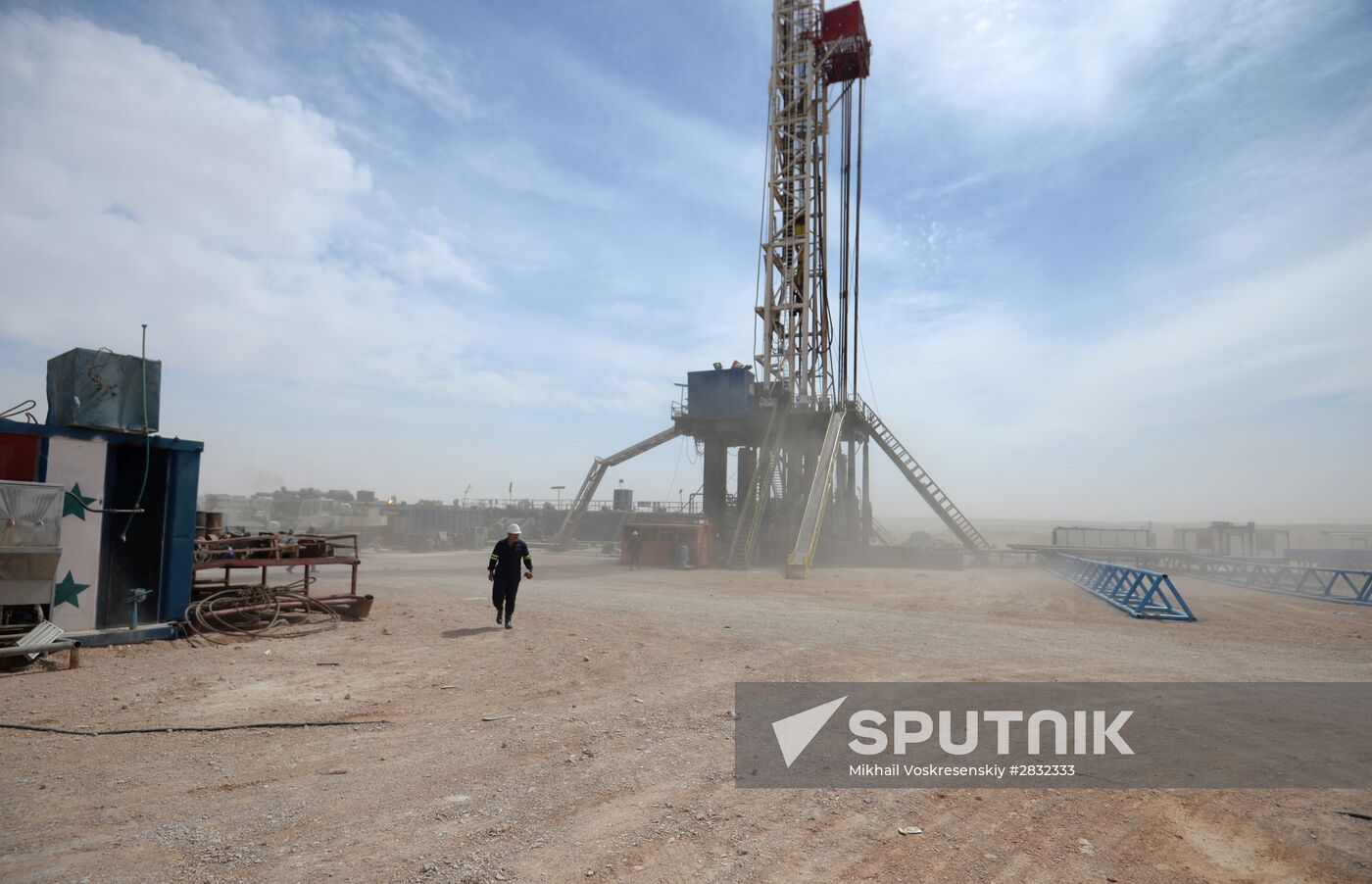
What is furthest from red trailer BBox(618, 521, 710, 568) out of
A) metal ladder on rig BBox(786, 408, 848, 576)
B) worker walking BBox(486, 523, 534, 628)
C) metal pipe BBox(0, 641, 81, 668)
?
metal pipe BBox(0, 641, 81, 668)

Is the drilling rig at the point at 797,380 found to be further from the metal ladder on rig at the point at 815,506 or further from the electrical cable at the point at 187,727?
the electrical cable at the point at 187,727

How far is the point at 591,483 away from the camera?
3816 centimetres

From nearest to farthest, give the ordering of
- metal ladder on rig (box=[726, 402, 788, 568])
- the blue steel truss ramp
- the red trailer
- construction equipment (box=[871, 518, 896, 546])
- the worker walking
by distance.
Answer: the worker walking
the blue steel truss ramp
the red trailer
metal ladder on rig (box=[726, 402, 788, 568])
construction equipment (box=[871, 518, 896, 546])

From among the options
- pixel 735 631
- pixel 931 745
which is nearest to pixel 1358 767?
pixel 931 745

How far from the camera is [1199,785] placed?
183 inches

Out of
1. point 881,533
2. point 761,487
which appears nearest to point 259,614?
point 761,487

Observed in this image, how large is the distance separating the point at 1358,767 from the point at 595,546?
3735cm

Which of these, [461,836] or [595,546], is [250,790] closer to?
[461,836]

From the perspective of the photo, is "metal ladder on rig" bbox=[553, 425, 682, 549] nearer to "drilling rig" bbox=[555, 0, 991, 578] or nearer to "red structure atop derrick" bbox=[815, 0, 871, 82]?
"drilling rig" bbox=[555, 0, 991, 578]

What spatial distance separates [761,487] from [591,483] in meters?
11.4

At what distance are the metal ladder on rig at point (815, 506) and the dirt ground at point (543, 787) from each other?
12718 mm

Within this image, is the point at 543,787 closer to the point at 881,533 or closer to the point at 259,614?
the point at 259,614

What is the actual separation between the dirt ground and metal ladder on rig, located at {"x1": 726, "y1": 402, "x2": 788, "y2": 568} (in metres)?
19.1

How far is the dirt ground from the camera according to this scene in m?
3.61
